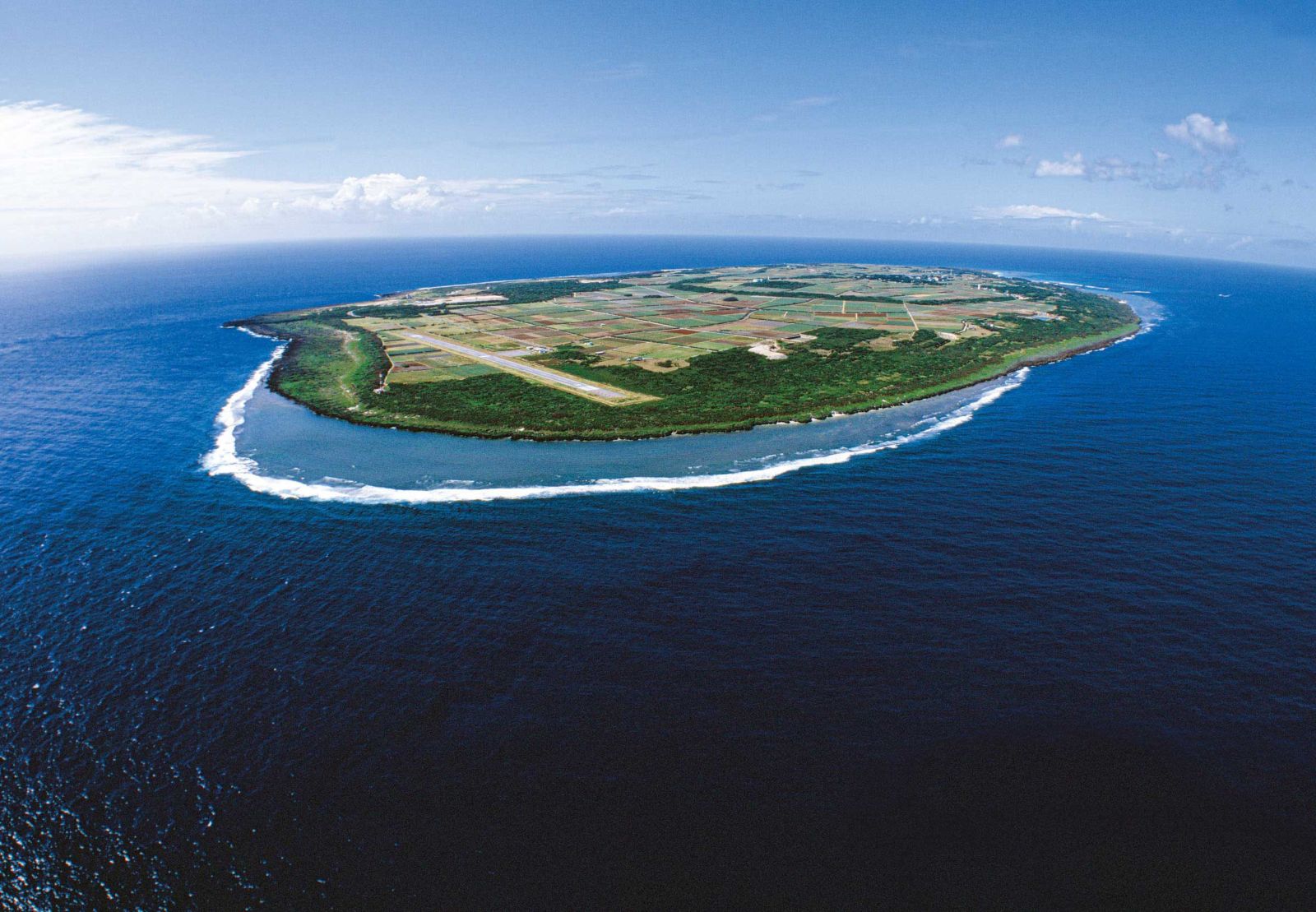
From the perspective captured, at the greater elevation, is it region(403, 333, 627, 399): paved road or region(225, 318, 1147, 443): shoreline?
region(403, 333, 627, 399): paved road

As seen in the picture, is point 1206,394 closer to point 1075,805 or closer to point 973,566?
point 973,566

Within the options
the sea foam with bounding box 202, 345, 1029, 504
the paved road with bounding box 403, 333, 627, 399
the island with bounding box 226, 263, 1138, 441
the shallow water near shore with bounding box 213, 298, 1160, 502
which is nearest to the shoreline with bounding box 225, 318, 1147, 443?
the island with bounding box 226, 263, 1138, 441

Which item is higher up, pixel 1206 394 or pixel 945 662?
pixel 1206 394

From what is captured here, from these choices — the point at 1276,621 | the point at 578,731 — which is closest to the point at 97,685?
the point at 578,731

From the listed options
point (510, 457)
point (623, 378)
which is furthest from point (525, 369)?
point (510, 457)

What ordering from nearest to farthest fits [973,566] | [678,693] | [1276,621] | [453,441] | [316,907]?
1. [316,907]
2. [678,693]
3. [1276,621]
4. [973,566]
5. [453,441]

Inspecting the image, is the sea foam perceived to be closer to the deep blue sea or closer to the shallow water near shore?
the shallow water near shore

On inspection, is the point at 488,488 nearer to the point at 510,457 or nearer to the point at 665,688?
the point at 510,457
